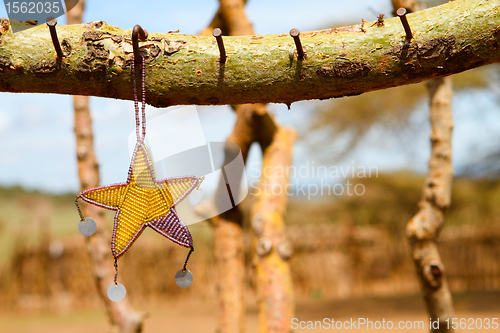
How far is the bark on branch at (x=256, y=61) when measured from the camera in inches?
39.8

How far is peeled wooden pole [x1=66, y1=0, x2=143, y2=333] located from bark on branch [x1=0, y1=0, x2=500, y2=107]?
6.74 ft

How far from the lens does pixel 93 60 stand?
1039 mm

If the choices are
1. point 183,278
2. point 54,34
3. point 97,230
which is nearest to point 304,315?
point 97,230

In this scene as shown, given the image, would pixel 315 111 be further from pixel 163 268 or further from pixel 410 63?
pixel 410 63

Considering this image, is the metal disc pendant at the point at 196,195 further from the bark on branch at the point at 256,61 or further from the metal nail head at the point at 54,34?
the metal nail head at the point at 54,34

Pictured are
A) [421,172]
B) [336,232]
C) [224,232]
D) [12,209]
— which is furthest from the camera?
[12,209]

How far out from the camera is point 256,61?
104cm

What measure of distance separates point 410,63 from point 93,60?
0.76m

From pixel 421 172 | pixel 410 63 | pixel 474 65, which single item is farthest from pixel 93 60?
pixel 421 172

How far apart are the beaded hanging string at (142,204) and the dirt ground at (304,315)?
5.85m

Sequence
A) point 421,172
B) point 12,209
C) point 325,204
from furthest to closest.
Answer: point 12,209
point 325,204
point 421,172

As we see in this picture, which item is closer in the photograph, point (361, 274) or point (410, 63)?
point (410, 63)

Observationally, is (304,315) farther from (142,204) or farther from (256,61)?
(256,61)

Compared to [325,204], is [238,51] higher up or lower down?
lower down
